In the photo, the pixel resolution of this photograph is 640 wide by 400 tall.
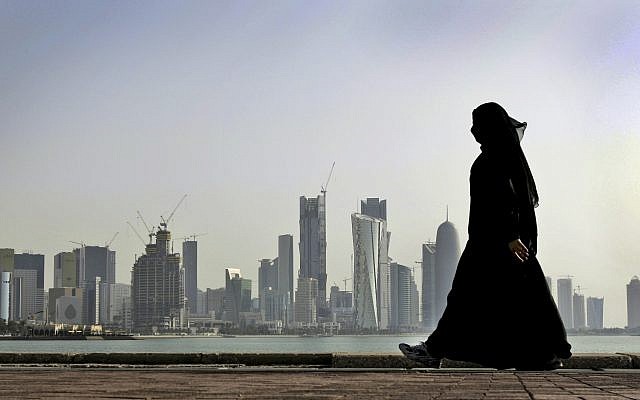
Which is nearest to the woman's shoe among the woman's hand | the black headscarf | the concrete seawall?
the concrete seawall

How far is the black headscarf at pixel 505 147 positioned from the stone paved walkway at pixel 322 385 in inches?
81.1

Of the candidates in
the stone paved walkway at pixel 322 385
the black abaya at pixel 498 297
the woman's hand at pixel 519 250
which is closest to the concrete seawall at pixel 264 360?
the black abaya at pixel 498 297

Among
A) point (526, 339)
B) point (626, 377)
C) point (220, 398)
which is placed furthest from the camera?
point (526, 339)

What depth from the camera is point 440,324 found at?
11.0 m

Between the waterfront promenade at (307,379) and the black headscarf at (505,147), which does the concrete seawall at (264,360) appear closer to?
the waterfront promenade at (307,379)

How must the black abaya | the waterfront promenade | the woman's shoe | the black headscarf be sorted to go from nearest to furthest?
1. the waterfront promenade
2. the black abaya
3. the woman's shoe
4. the black headscarf

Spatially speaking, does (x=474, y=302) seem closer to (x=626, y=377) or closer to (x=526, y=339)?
(x=526, y=339)

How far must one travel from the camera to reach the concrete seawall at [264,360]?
11805 millimetres

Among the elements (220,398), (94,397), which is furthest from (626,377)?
(94,397)

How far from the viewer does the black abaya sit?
10.7 metres

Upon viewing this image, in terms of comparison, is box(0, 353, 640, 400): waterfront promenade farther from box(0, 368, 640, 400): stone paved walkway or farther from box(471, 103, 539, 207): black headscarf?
box(471, 103, 539, 207): black headscarf

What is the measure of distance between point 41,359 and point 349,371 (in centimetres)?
468

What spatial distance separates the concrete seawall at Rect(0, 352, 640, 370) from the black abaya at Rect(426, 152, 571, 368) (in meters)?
0.97

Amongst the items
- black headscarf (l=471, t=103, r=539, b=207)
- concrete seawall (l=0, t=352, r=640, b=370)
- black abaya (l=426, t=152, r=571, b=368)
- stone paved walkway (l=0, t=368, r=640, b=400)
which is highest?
black headscarf (l=471, t=103, r=539, b=207)
